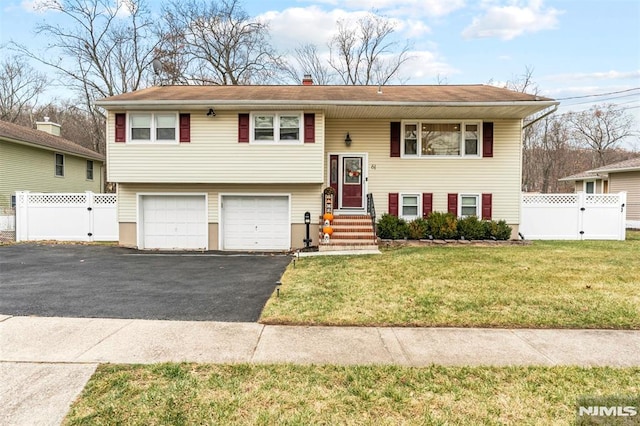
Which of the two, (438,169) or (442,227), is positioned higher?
(438,169)

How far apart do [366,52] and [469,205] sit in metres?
19.7

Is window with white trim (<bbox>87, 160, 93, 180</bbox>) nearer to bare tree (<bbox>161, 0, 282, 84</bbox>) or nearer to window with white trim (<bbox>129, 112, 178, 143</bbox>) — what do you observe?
bare tree (<bbox>161, 0, 282, 84</bbox>)

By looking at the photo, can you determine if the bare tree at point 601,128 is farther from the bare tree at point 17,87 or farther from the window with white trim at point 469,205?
the bare tree at point 17,87

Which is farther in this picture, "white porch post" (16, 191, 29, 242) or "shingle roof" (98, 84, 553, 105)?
"white porch post" (16, 191, 29, 242)

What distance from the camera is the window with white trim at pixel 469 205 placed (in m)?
12.2

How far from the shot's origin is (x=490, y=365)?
340 centimetres

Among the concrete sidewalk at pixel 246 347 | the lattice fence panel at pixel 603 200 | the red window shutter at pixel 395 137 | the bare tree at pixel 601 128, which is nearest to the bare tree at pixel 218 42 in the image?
the red window shutter at pixel 395 137

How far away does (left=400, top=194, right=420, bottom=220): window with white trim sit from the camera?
40.3 feet

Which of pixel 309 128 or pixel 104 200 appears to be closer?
pixel 309 128

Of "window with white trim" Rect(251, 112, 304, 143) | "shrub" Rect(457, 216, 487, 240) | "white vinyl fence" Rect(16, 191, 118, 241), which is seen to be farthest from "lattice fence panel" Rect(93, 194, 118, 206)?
"shrub" Rect(457, 216, 487, 240)

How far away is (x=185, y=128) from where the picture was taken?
11.3m

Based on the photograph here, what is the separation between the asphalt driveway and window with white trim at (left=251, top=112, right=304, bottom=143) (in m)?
3.72

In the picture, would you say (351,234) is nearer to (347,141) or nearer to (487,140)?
(347,141)

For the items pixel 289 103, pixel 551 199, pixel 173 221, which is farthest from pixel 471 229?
pixel 173 221
